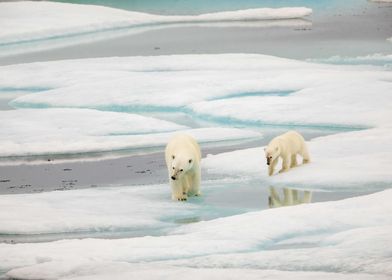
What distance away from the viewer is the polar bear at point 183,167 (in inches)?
328

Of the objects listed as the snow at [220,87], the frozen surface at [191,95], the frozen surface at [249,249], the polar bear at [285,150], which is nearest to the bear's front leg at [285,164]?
the polar bear at [285,150]

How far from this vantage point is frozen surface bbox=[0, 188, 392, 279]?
253 inches

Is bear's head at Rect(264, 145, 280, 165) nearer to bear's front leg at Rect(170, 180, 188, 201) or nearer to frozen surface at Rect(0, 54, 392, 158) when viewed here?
bear's front leg at Rect(170, 180, 188, 201)

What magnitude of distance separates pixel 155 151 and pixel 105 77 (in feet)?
18.7

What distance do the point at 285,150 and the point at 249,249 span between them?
2.64m

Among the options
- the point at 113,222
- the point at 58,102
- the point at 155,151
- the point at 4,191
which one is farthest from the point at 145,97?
the point at 113,222

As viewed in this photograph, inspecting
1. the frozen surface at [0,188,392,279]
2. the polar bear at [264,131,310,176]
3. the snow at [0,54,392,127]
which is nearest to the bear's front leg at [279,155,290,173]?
the polar bear at [264,131,310,176]

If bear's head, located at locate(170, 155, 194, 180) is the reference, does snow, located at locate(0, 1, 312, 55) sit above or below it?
above

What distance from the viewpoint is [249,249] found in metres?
7.00

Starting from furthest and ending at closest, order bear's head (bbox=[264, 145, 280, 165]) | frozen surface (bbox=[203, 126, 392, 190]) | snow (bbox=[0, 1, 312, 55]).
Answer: snow (bbox=[0, 1, 312, 55])
bear's head (bbox=[264, 145, 280, 165])
frozen surface (bbox=[203, 126, 392, 190])

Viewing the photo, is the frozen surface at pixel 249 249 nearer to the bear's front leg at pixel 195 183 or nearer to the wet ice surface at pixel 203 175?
the wet ice surface at pixel 203 175

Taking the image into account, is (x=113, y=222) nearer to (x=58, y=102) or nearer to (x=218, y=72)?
(x=58, y=102)

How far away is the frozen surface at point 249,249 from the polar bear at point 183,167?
2.24 ft

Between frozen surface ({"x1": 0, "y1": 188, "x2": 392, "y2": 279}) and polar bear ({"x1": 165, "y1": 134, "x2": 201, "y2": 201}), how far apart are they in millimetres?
681
